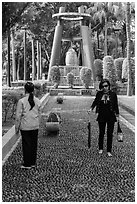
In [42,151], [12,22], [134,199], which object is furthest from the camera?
[12,22]

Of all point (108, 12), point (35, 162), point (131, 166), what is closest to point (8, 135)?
point (35, 162)

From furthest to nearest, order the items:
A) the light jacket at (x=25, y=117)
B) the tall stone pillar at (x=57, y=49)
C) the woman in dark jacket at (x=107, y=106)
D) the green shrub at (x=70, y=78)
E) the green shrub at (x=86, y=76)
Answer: the tall stone pillar at (x=57, y=49) < the green shrub at (x=70, y=78) < the green shrub at (x=86, y=76) < the woman in dark jacket at (x=107, y=106) < the light jacket at (x=25, y=117)

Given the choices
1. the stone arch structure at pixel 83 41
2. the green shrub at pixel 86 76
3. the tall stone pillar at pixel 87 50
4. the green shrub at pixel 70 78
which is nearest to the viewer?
the green shrub at pixel 86 76

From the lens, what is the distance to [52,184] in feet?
21.2

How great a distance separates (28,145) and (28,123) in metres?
0.38

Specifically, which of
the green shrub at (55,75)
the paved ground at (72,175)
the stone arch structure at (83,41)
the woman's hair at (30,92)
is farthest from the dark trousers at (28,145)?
the stone arch structure at (83,41)

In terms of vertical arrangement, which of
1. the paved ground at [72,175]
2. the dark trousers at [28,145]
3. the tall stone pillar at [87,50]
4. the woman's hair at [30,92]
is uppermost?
the tall stone pillar at [87,50]

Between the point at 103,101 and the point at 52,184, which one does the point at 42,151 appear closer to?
the point at 103,101

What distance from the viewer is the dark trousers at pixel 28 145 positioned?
7523mm

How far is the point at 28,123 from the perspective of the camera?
748 cm

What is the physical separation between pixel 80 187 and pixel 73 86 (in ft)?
88.3

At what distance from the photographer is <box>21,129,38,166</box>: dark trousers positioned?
24.7 feet

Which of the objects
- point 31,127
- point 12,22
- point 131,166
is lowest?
point 131,166

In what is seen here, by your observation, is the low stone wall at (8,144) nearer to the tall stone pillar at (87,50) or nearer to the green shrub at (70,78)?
the green shrub at (70,78)
